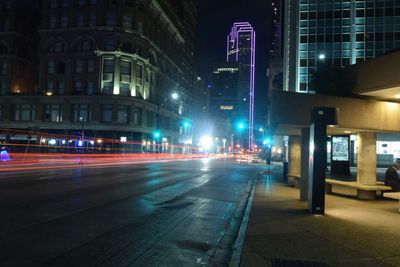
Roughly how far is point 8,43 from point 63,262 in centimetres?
7720

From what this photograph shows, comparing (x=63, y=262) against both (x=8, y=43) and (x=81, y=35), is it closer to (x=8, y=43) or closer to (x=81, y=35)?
(x=81, y=35)

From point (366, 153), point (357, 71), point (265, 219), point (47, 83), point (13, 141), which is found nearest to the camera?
point (265, 219)

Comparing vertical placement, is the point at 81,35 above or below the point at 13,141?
above

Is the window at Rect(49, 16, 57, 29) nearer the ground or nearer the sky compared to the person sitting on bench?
nearer the sky

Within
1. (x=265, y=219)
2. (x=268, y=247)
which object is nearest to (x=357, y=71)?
(x=265, y=219)

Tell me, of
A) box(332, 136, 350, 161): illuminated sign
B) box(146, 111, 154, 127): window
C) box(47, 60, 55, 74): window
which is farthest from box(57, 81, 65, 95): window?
box(332, 136, 350, 161): illuminated sign

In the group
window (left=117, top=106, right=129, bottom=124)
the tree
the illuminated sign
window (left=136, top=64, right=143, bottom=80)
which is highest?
window (left=136, top=64, right=143, bottom=80)

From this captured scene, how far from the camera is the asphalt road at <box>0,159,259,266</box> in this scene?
6812 millimetres

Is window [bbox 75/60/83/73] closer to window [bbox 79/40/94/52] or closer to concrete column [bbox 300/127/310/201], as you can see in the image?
window [bbox 79/40/94/52]

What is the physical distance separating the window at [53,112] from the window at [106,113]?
7785 mm

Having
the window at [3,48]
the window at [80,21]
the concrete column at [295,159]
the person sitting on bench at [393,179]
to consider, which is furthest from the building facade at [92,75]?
the person sitting on bench at [393,179]

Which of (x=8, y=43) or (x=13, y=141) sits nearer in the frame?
(x=13, y=141)

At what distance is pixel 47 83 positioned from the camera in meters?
71.4

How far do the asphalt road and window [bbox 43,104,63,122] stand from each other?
55.9 metres
